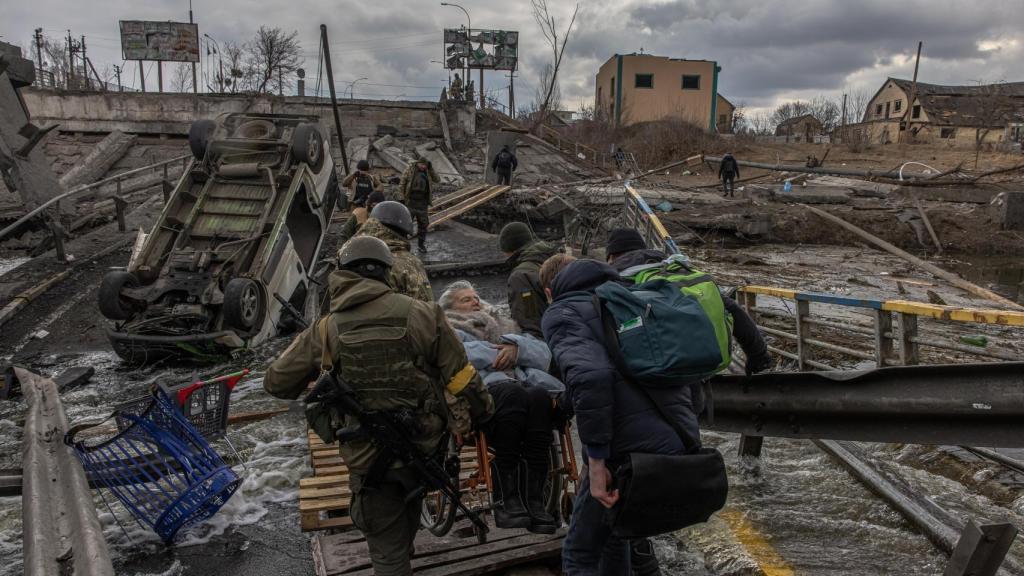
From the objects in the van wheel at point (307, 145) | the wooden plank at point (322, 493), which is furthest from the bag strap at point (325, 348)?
the van wheel at point (307, 145)

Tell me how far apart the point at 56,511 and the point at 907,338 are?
17.1 ft

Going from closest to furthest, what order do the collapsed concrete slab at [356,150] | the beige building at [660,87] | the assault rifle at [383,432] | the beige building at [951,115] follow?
the assault rifle at [383,432] → the collapsed concrete slab at [356,150] → the beige building at [951,115] → the beige building at [660,87]

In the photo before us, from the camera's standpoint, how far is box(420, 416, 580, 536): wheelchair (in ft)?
11.3

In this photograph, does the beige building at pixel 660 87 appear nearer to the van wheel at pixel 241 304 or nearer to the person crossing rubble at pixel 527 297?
the van wheel at pixel 241 304

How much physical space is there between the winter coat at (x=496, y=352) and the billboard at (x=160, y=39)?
135 ft

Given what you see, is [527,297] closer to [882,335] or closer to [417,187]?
[882,335]

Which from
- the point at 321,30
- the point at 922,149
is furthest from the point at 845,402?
the point at 922,149

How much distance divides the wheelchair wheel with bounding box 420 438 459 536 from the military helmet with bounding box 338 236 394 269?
3.27 ft

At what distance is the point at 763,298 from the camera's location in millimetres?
10898

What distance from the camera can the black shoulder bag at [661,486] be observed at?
2.62 m

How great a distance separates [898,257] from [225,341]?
48.5 ft

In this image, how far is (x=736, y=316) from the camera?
3266 millimetres

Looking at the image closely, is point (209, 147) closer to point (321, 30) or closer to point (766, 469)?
point (321, 30)

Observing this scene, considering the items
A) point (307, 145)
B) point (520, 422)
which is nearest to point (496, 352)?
point (520, 422)
